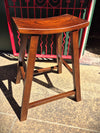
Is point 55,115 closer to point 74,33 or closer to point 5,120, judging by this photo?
point 5,120

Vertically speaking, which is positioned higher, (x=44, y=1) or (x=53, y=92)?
(x=44, y=1)

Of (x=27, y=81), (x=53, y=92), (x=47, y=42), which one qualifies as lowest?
(x=53, y=92)

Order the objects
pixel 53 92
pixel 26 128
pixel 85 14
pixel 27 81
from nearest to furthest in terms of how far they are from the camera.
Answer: pixel 27 81, pixel 26 128, pixel 53 92, pixel 85 14

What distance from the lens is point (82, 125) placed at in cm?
139

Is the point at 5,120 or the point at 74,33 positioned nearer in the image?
the point at 74,33

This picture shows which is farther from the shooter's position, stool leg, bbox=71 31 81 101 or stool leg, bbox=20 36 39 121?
stool leg, bbox=71 31 81 101

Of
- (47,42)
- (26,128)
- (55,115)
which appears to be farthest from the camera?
(47,42)

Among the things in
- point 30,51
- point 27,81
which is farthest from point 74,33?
point 27,81

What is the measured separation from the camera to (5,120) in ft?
4.66

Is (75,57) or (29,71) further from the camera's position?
(75,57)

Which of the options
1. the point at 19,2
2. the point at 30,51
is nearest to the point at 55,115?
the point at 30,51

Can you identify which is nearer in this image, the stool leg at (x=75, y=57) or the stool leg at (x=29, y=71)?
the stool leg at (x=29, y=71)

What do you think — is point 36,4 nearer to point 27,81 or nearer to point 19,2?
point 19,2

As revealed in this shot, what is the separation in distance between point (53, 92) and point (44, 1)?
4.58 ft
